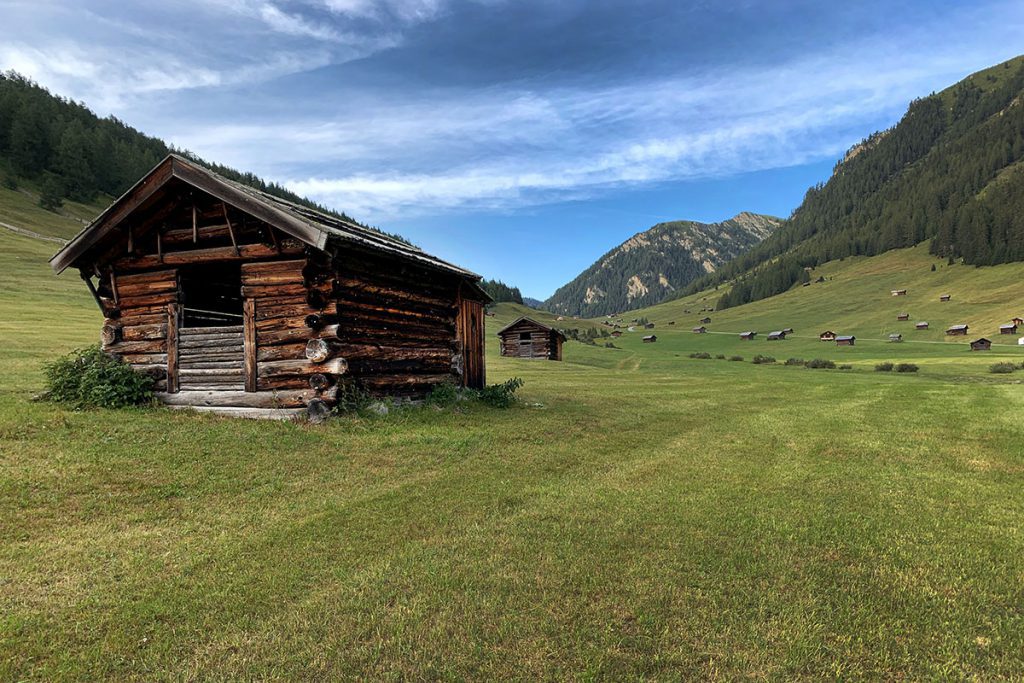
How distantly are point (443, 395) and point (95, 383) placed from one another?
365 inches

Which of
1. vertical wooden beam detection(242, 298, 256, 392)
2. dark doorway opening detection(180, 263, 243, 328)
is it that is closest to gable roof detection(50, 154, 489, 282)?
dark doorway opening detection(180, 263, 243, 328)

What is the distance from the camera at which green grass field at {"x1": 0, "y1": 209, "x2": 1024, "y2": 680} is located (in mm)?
3918

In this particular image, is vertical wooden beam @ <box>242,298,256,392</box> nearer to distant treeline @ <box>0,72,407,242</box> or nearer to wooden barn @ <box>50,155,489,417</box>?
wooden barn @ <box>50,155,489,417</box>

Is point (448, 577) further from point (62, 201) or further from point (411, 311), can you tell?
point (62, 201)

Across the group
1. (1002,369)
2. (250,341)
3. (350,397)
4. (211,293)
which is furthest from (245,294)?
(1002,369)

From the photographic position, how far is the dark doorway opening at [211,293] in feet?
49.2

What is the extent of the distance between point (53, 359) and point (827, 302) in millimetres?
159976

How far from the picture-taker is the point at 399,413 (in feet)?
45.3

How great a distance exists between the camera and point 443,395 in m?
16.3

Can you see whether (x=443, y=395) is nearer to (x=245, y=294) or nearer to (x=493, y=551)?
(x=245, y=294)

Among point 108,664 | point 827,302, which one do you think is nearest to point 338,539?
point 108,664

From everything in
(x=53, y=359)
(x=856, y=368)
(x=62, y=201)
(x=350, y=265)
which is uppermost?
(x=62, y=201)

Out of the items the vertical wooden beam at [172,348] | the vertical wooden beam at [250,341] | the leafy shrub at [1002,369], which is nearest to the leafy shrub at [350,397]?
the vertical wooden beam at [250,341]

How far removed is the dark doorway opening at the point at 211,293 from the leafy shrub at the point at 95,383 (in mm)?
2420
